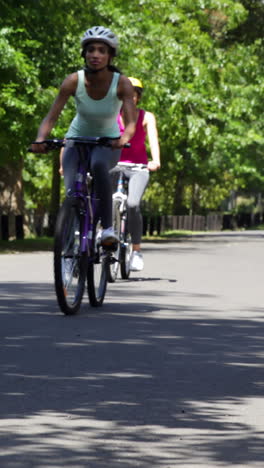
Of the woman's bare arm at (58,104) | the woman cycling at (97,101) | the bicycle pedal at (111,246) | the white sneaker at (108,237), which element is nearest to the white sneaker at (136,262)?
the bicycle pedal at (111,246)

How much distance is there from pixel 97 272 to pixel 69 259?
1.07m

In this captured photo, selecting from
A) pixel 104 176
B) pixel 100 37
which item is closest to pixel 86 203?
pixel 104 176

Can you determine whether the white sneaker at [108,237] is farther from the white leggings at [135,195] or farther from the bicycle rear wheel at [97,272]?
the white leggings at [135,195]

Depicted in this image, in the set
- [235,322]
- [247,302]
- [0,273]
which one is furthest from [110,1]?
[235,322]

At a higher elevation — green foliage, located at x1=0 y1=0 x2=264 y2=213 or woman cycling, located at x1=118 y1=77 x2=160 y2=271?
green foliage, located at x1=0 y1=0 x2=264 y2=213

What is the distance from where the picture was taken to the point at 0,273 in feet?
51.4

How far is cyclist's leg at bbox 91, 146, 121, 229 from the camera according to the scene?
1004cm

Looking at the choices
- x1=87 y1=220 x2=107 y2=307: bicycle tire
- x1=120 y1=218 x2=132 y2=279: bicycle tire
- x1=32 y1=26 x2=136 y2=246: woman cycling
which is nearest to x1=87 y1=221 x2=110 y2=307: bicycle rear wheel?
x1=87 y1=220 x2=107 y2=307: bicycle tire

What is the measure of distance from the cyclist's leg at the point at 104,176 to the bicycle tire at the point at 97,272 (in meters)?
0.13

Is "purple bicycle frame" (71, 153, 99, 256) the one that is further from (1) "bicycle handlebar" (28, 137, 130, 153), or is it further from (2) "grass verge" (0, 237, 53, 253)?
(2) "grass verge" (0, 237, 53, 253)

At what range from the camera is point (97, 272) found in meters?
10.9

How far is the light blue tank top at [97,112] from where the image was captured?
9.85 meters

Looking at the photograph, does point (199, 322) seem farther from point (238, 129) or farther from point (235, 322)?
point (238, 129)

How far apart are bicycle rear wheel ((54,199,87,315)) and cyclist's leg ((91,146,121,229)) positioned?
29 centimetres
